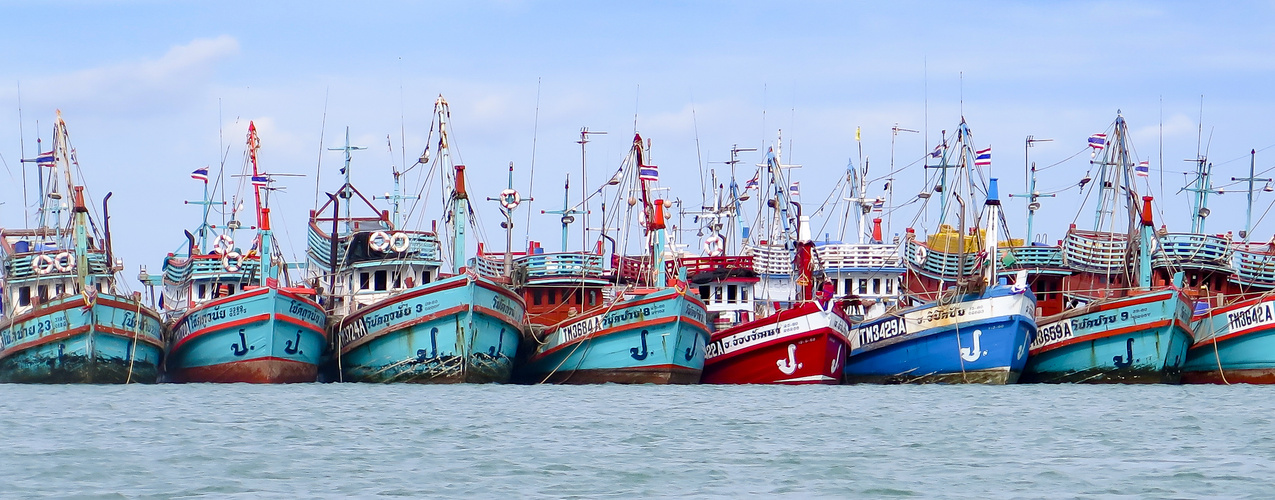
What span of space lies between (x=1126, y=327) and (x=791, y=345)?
920cm

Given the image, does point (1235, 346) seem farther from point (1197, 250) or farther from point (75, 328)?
point (75, 328)

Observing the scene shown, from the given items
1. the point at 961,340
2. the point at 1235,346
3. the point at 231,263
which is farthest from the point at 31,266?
the point at 1235,346

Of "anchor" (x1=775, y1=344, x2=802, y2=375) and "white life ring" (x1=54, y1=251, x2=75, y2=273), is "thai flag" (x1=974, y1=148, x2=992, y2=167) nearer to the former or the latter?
"anchor" (x1=775, y1=344, x2=802, y2=375)

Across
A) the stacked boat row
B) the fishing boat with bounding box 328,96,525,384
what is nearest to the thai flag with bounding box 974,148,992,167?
the stacked boat row

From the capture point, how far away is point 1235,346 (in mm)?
50219

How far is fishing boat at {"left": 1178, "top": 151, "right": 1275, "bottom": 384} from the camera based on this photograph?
162 feet

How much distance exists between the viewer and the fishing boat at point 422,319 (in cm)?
4691

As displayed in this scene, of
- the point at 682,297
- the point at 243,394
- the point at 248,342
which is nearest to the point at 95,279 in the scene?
the point at 248,342

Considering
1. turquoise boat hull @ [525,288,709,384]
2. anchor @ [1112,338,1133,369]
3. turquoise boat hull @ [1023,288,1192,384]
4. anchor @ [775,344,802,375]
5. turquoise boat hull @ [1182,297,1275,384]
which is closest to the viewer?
turquoise boat hull @ [525,288,709,384]

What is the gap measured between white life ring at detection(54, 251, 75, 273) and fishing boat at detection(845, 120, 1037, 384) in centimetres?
2356

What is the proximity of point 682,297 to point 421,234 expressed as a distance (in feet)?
31.6

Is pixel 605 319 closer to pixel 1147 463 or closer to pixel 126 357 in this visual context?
pixel 126 357

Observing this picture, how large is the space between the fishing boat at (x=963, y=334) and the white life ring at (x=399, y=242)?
13666mm

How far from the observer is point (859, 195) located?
221 feet
